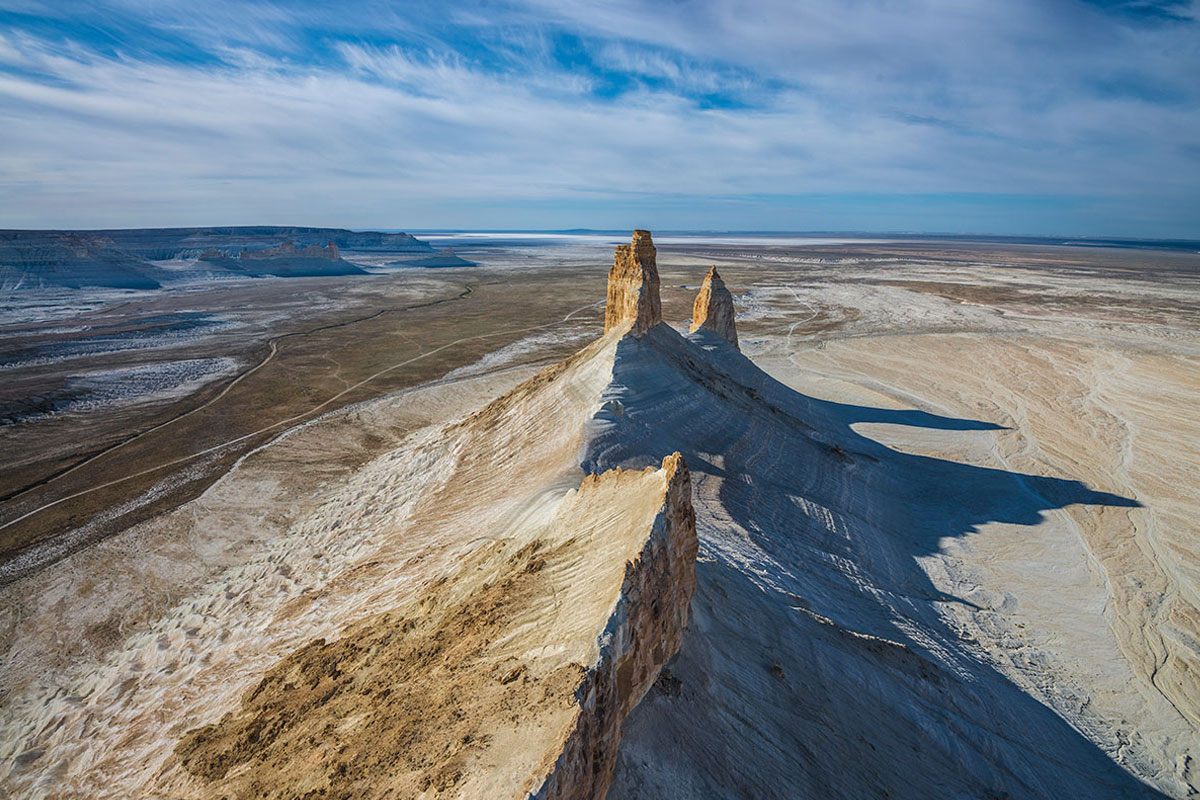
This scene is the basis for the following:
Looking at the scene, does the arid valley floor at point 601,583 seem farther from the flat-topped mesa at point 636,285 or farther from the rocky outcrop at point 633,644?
the flat-topped mesa at point 636,285

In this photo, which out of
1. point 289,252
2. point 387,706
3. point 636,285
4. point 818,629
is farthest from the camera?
point 289,252

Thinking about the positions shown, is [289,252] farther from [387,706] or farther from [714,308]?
[387,706]

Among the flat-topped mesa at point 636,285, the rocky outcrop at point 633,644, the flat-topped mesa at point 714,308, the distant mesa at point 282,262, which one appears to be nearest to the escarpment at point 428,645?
the rocky outcrop at point 633,644

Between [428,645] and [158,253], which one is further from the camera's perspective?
[158,253]

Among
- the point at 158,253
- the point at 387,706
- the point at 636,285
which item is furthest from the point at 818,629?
the point at 158,253

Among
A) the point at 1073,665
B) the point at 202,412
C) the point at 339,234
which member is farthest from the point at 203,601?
the point at 339,234

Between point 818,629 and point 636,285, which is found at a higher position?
point 636,285

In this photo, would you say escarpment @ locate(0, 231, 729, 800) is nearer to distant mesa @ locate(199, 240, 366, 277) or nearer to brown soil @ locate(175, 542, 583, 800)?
brown soil @ locate(175, 542, 583, 800)
